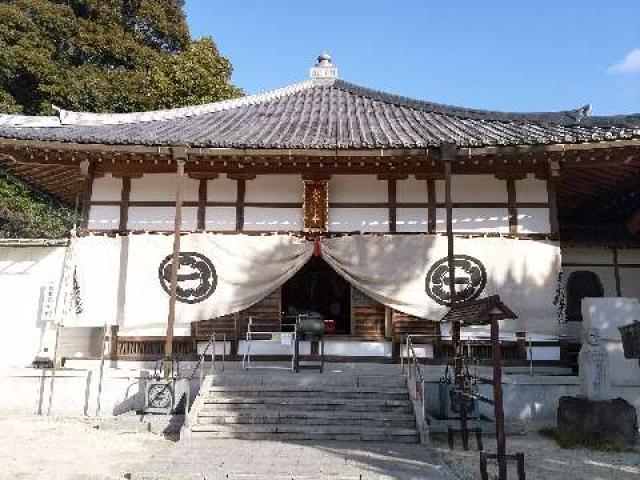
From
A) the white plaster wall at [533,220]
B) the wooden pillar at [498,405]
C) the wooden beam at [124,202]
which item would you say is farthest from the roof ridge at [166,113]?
the wooden pillar at [498,405]

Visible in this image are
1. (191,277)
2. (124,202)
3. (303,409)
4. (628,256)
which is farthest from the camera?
(628,256)

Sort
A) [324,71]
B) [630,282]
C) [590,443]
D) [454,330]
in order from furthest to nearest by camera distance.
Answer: [324,71] → [630,282] → [454,330] → [590,443]

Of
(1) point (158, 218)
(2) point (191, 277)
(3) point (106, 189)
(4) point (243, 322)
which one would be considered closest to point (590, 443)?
(4) point (243, 322)

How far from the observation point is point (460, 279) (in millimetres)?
11711

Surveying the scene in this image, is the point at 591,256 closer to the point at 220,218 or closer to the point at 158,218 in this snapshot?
the point at 220,218

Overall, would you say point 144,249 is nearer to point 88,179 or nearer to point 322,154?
point 88,179

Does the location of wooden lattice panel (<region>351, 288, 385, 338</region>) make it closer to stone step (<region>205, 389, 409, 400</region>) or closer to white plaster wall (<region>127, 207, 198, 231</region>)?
stone step (<region>205, 389, 409, 400</region>)

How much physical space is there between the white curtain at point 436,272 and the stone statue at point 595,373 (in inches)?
101

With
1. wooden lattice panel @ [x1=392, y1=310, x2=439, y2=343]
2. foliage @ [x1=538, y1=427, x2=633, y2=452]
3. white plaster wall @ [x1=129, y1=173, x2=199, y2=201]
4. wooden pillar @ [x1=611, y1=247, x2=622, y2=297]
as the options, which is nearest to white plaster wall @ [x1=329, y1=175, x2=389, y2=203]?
wooden lattice panel @ [x1=392, y1=310, x2=439, y2=343]

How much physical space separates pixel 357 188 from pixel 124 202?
5.52 meters

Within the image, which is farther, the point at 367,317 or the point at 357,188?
the point at 357,188

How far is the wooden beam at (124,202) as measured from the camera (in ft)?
41.4

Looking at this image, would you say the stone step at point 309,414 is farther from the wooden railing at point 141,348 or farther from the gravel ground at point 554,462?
the wooden railing at point 141,348

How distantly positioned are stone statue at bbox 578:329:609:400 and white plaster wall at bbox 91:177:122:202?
34.1 feet
